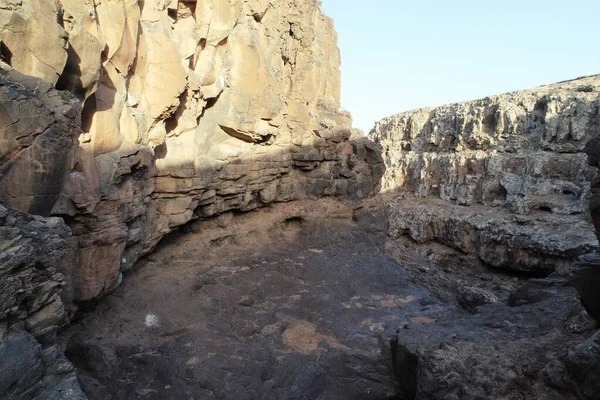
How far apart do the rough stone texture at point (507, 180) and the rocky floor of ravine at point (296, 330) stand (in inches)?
626

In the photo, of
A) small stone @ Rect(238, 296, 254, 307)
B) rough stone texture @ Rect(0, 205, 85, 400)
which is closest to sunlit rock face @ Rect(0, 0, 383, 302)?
rough stone texture @ Rect(0, 205, 85, 400)

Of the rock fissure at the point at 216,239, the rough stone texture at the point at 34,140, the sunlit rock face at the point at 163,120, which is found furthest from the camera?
the sunlit rock face at the point at 163,120

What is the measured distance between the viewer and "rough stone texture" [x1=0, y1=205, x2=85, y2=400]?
4062mm

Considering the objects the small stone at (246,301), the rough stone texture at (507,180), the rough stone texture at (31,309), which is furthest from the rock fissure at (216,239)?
the rough stone texture at (507,180)

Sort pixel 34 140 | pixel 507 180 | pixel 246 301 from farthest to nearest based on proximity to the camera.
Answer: pixel 507 180 → pixel 246 301 → pixel 34 140

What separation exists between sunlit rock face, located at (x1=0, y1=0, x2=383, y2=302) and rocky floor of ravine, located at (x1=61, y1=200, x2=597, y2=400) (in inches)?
35.0

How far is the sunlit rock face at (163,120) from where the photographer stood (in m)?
5.33

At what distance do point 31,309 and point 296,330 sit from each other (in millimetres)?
5689

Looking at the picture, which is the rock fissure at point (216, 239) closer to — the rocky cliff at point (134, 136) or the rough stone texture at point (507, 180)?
the rocky cliff at point (134, 136)

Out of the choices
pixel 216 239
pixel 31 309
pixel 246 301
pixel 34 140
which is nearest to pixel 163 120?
pixel 216 239

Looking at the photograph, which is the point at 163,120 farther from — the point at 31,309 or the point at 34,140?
the point at 31,309

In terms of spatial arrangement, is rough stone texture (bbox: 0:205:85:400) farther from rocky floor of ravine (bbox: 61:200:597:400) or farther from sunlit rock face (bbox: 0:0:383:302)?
rocky floor of ravine (bbox: 61:200:597:400)

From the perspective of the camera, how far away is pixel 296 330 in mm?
9000

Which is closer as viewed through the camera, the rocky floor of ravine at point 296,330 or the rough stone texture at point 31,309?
the rough stone texture at point 31,309
